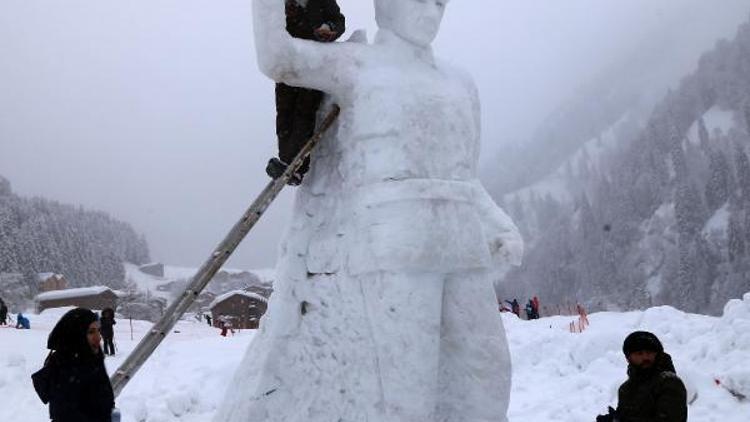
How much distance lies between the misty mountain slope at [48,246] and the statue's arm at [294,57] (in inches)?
1774

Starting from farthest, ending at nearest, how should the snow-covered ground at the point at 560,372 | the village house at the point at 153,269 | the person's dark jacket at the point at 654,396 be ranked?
1. the village house at the point at 153,269
2. the snow-covered ground at the point at 560,372
3. the person's dark jacket at the point at 654,396

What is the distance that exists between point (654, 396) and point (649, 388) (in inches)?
1.8

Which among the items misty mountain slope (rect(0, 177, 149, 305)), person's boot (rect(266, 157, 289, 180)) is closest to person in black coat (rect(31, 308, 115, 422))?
person's boot (rect(266, 157, 289, 180))

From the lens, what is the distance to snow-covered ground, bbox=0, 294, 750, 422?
6.83 meters

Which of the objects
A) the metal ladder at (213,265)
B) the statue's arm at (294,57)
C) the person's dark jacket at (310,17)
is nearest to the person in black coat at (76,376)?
the metal ladder at (213,265)

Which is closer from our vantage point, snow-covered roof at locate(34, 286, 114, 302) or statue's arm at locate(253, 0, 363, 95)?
statue's arm at locate(253, 0, 363, 95)

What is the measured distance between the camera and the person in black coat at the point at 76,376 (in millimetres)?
2475

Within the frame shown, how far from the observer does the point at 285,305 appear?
10.5 ft

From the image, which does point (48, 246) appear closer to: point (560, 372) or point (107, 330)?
point (107, 330)

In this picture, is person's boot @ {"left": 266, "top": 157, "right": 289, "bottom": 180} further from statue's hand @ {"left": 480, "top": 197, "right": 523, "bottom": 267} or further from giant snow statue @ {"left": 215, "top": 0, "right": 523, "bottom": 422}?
statue's hand @ {"left": 480, "top": 197, "right": 523, "bottom": 267}

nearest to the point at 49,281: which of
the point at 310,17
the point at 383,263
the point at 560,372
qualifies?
the point at 560,372

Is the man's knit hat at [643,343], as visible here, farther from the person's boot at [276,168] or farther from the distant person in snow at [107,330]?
the distant person in snow at [107,330]

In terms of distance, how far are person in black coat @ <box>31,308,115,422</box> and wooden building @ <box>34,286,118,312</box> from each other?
41.3m

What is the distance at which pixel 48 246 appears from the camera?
54812 millimetres
